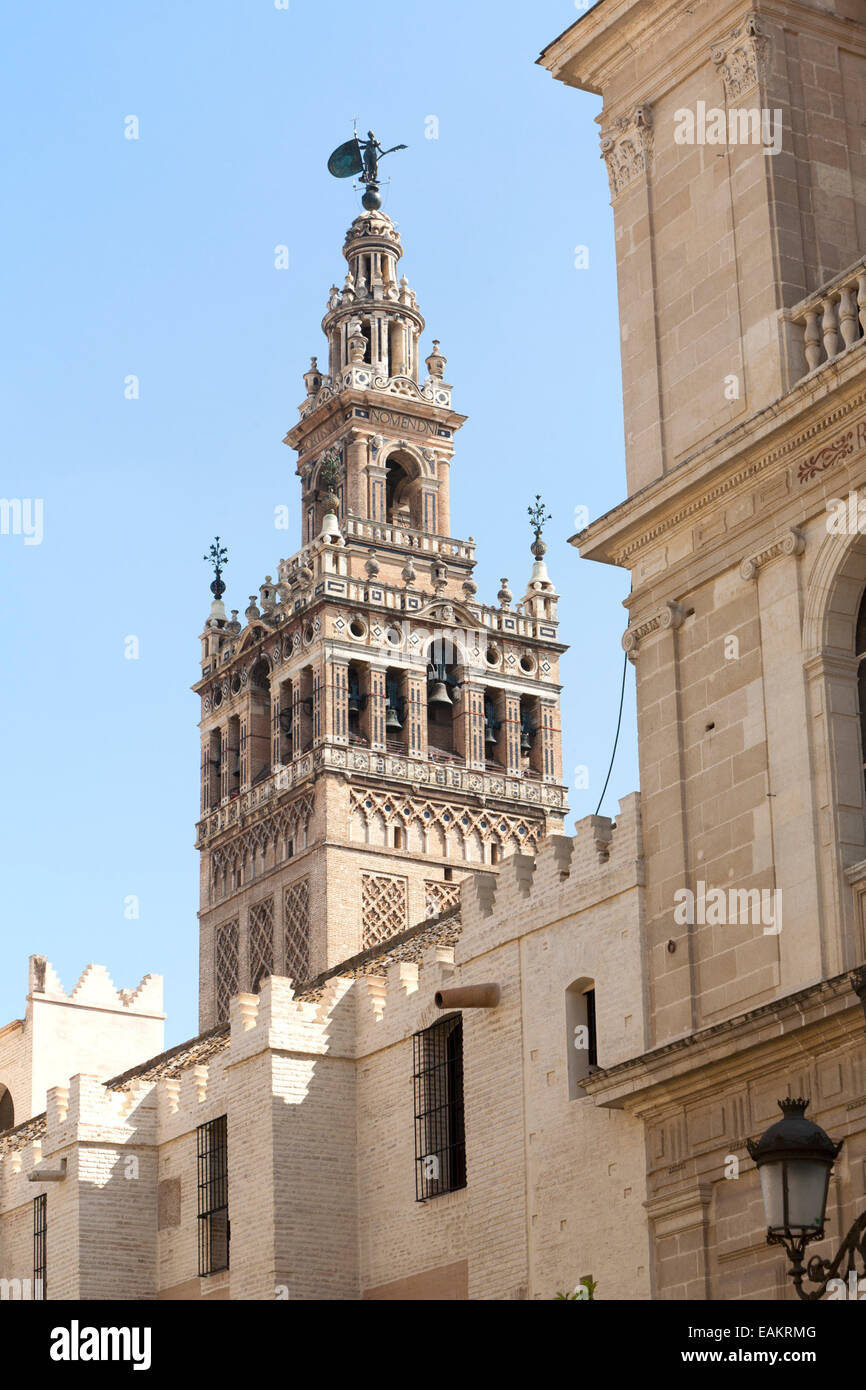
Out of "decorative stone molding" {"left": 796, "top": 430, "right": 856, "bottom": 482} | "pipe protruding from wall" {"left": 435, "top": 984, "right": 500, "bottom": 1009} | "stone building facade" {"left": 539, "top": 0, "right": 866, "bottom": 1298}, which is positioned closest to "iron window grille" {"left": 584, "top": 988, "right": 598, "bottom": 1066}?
"pipe protruding from wall" {"left": 435, "top": 984, "right": 500, "bottom": 1009}

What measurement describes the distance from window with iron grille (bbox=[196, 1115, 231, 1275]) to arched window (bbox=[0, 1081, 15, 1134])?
14.9m

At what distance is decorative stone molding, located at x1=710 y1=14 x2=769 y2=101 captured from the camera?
2170 centimetres

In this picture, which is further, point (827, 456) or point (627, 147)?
point (627, 147)

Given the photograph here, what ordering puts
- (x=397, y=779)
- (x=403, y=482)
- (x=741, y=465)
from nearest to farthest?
(x=741, y=465) < (x=397, y=779) < (x=403, y=482)

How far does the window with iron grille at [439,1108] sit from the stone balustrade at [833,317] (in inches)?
405

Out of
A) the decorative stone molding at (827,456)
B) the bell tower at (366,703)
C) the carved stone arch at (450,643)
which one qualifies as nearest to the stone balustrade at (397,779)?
the bell tower at (366,703)

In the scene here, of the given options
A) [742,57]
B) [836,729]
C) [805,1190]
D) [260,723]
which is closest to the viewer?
[805,1190]

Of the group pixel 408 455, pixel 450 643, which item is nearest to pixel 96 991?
pixel 450 643

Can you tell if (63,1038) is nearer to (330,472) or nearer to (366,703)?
(366,703)

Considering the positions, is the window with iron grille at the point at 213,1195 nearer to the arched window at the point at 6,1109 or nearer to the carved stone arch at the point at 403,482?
the arched window at the point at 6,1109

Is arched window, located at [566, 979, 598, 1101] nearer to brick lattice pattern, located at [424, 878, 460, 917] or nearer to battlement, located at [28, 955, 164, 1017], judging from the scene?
battlement, located at [28, 955, 164, 1017]

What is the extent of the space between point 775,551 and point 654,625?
1.76m

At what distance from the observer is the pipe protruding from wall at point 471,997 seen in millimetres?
26312

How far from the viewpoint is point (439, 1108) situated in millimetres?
28000
